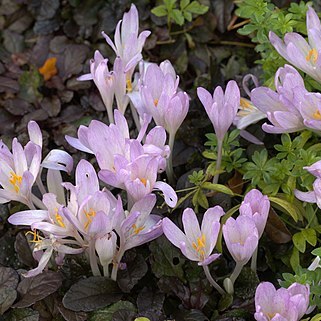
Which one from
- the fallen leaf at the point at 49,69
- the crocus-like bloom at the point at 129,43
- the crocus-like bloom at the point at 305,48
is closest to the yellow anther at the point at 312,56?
the crocus-like bloom at the point at 305,48

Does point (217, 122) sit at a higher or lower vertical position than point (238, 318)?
higher

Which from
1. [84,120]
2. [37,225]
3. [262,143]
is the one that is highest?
[37,225]

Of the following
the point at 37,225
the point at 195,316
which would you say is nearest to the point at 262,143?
the point at 195,316

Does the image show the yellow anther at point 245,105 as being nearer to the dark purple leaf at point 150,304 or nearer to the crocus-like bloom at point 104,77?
the crocus-like bloom at point 104,77

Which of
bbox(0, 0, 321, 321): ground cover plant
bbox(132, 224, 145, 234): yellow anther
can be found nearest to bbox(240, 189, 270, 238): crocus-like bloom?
bbox(0, 0, 321, 321): ground cover plant

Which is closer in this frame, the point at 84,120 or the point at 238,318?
the point at 238,318

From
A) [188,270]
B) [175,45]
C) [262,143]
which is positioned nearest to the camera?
[188,270]

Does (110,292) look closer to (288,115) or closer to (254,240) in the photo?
(254,240)

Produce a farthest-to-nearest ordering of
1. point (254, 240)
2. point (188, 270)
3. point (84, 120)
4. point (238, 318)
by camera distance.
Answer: point (84, 120) < point (188, 270) < point (238, 318) < point (254, 240)

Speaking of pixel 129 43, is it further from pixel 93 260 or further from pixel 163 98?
pixel 93 260
